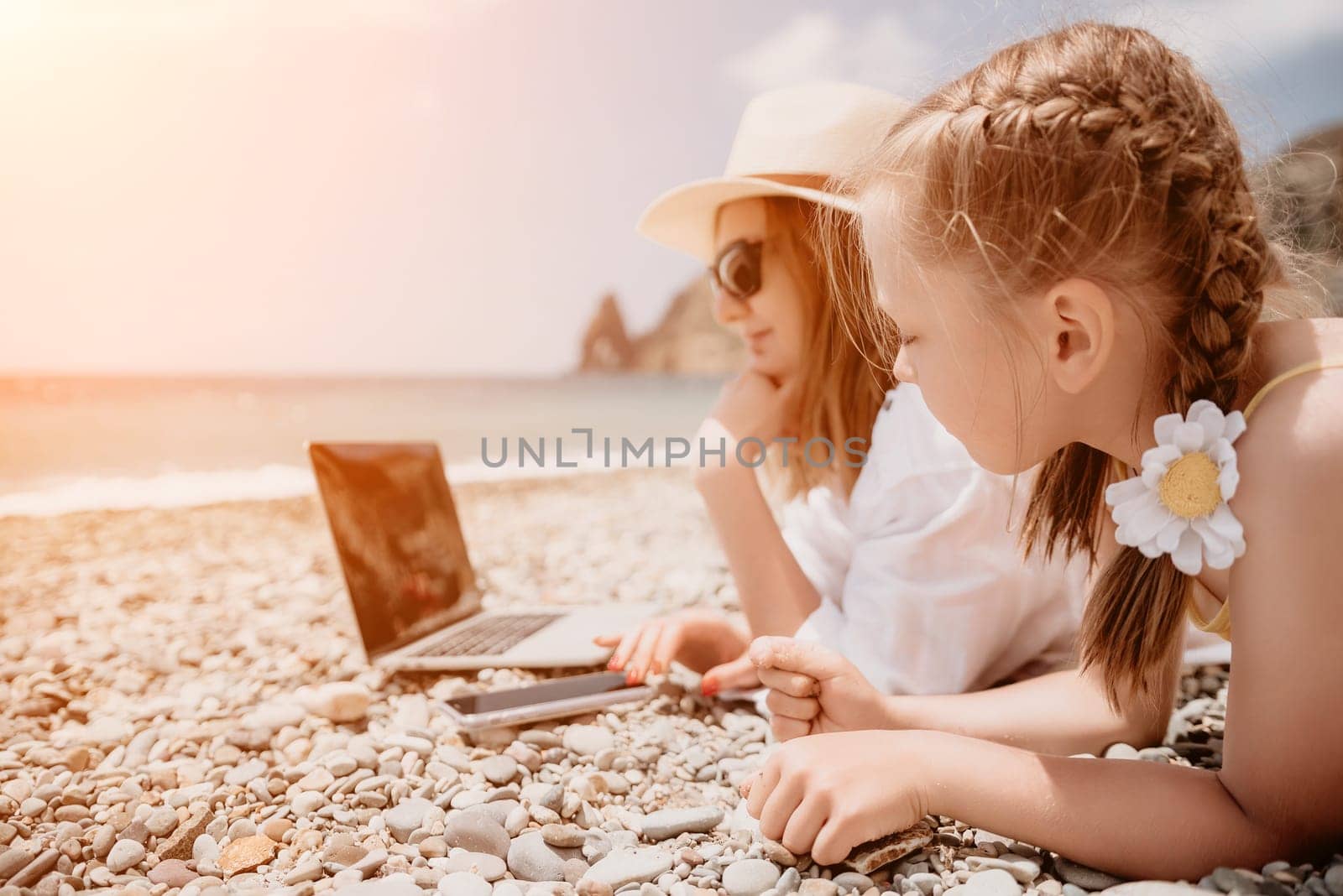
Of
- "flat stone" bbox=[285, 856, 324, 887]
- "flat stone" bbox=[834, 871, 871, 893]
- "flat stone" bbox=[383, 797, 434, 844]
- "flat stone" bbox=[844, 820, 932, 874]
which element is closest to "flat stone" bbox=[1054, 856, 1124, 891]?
"flat stone" bbox=[844, 820, 932, 874]

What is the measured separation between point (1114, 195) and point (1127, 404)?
355mm

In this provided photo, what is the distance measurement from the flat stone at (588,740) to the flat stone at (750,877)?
0.70 m

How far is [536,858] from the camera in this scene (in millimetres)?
1584

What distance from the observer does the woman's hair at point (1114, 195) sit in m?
1.25

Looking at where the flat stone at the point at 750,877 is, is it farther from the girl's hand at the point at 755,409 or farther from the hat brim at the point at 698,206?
the hat brim at the point at 698,206

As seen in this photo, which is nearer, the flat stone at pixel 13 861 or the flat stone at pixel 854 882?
the flat stone at pixel 854 882

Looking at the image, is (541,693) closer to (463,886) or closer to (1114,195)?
(463,886)

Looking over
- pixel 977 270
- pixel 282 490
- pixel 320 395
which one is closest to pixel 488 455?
pixel 282 490

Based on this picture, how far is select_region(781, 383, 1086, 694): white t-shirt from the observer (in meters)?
2.04

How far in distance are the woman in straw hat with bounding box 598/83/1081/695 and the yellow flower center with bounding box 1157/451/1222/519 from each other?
0.73 meters

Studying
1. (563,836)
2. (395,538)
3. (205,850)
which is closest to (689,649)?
(563,836)

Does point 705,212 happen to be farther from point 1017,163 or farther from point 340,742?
point 340,742

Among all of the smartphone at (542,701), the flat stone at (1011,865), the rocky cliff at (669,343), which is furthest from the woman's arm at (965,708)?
the rocky cliff at (669,343)

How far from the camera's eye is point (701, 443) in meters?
2.58
